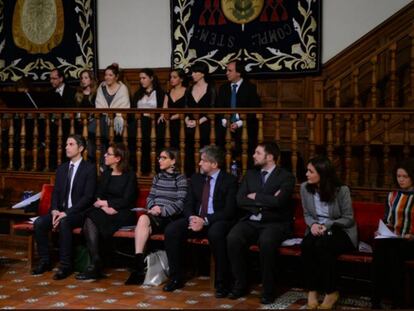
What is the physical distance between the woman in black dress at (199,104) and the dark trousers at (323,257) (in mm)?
2048

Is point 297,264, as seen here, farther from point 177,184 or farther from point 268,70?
point 268,70

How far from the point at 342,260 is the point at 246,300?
31.4 inches

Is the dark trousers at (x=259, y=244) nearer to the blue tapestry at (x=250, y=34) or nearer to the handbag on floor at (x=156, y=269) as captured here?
the handbag on floor at (x=156, y=269)

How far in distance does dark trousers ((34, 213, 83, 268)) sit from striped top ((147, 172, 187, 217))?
72cm

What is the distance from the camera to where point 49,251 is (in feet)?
21.7

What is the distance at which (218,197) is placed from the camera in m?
6.11

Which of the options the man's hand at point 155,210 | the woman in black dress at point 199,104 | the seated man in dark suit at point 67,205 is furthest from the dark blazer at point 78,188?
the woman in black dress at point 199,104

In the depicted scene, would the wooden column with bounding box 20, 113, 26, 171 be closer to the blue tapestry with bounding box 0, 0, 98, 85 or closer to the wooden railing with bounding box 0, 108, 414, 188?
the wooden railing with bounding box 0, 108, 414, 188

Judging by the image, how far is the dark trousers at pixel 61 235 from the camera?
6426 mm

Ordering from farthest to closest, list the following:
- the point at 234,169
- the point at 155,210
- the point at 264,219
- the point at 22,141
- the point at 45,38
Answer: the point at 45,38 < the point at 22,141 < the point at 234,169 < the point at 155,210 < the point at 264,219

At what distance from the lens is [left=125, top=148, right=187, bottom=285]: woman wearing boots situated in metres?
6.23

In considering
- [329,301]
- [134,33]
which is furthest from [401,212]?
[134,33]

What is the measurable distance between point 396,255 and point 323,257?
1.72 ft

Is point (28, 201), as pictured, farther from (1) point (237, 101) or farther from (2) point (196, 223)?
(1) point (237, 101)
